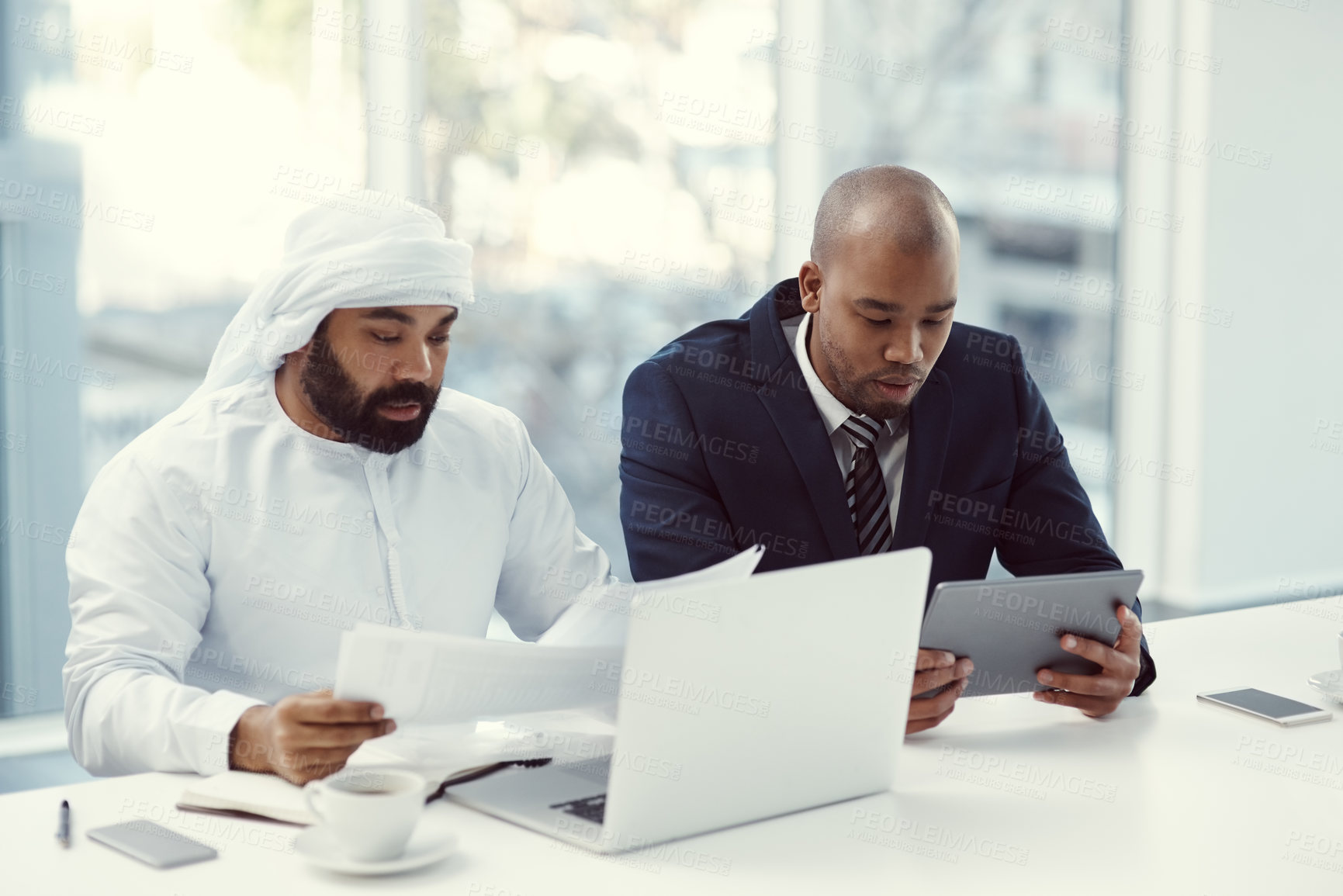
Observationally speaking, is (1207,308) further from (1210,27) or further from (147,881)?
(147,881)

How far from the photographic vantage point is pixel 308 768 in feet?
4.60

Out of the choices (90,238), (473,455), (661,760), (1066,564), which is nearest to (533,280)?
(90,238)

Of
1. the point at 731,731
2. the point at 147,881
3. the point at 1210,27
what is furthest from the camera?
the point at 1210,27

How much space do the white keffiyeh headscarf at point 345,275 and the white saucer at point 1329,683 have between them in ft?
4.55

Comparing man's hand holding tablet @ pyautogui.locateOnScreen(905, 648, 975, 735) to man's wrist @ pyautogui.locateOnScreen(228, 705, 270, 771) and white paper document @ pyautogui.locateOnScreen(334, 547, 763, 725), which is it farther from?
man's wrist @ pyautogui.locateOnScreen(228, 705, 270, 771)

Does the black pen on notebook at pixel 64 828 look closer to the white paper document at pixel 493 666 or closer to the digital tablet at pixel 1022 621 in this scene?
the white paper document at pixel 493 666

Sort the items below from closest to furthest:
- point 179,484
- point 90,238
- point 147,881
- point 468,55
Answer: point 147,881, point 179,484, point 90,238, point 468,55

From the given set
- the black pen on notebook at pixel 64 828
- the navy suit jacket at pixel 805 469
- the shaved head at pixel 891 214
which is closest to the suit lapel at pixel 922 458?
the navy suit jacket at pixel 805 469

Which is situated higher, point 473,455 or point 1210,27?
point 1210,27

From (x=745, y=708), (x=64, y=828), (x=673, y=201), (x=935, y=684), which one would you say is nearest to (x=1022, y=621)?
(x=935, y=684)

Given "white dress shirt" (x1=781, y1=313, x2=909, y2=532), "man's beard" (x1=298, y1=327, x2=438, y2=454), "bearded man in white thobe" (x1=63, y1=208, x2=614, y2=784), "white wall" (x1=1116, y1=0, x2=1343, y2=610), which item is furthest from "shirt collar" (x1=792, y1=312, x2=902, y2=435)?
"white wall" (x1=1116, y1=0, x2=1343, y2=610)

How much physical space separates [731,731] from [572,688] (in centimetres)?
18

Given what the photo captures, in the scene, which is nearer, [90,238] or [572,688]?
A: [572,688]

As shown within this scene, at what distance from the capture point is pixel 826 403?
2277 millimetres
